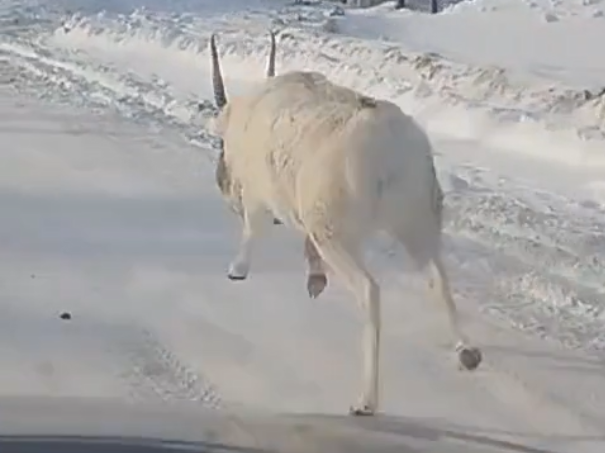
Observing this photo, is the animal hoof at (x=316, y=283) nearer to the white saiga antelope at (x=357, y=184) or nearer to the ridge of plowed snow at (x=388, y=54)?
the white saiga antelope at (x=357, y=184)

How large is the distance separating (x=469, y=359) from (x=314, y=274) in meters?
1.36

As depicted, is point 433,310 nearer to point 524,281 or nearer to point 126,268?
point 524,281

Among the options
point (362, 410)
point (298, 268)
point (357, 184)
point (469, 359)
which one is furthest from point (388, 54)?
point (362, 410)

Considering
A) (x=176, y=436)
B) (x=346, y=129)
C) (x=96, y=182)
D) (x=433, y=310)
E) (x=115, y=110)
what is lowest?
(x=115, y=110)

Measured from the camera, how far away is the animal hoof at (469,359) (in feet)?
21.7

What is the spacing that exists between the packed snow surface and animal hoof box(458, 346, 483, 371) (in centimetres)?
12

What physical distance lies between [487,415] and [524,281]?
253 centimetres

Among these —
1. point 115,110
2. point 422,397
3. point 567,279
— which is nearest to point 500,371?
point 422,397

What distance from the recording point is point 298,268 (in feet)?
28.7

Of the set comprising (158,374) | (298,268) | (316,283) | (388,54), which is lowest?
(388,54)

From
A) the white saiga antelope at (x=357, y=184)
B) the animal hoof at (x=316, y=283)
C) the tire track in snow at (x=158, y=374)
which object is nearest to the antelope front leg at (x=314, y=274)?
the animal hoof at (x=316, y=283)

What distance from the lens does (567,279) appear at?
8.36 meters

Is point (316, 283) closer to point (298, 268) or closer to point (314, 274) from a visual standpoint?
point (314, 274)

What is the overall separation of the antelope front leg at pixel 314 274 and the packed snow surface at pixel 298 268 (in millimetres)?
97
